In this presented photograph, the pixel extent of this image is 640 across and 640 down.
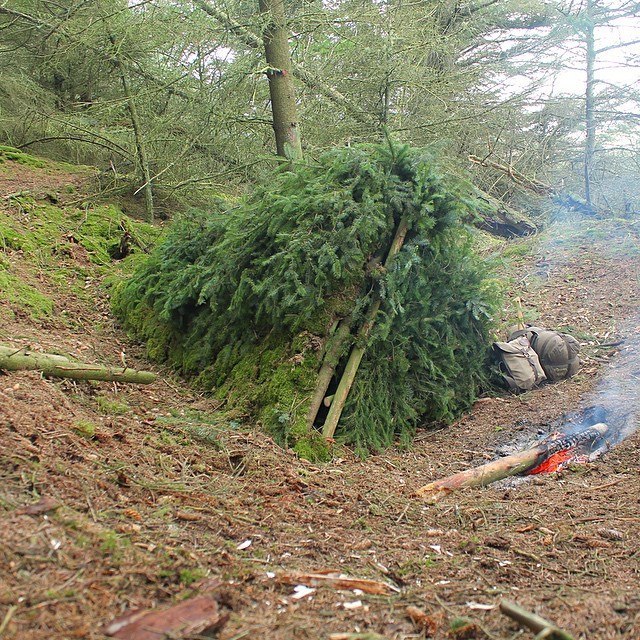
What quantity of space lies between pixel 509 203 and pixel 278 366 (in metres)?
11.8

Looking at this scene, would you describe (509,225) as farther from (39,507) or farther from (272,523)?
(39,507)

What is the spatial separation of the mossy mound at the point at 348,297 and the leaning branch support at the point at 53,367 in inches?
46.3

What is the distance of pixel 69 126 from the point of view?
1073cm

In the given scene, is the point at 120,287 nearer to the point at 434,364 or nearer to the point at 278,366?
the point at 278,366

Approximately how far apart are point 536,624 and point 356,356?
376 cm

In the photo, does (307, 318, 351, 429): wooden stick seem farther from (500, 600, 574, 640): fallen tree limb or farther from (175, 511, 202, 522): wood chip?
(500, 600, 574, 640): fallen tree limb

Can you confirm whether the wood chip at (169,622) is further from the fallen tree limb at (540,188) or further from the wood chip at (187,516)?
the fallen tree limb at (540,188)

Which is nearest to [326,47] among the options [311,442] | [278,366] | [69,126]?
[69,126]

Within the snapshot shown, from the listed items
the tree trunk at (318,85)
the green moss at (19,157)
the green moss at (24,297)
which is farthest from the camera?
the green moss at (19,157)

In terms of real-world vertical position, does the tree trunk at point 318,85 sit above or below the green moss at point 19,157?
above

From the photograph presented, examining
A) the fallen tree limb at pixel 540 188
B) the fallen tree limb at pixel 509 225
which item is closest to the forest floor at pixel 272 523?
the fallen tree limb at pixel 540 188

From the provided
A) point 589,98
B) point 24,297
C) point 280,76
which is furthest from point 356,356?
point 589,98

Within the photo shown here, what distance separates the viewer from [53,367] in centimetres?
499

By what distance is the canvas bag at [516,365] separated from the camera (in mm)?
7078
